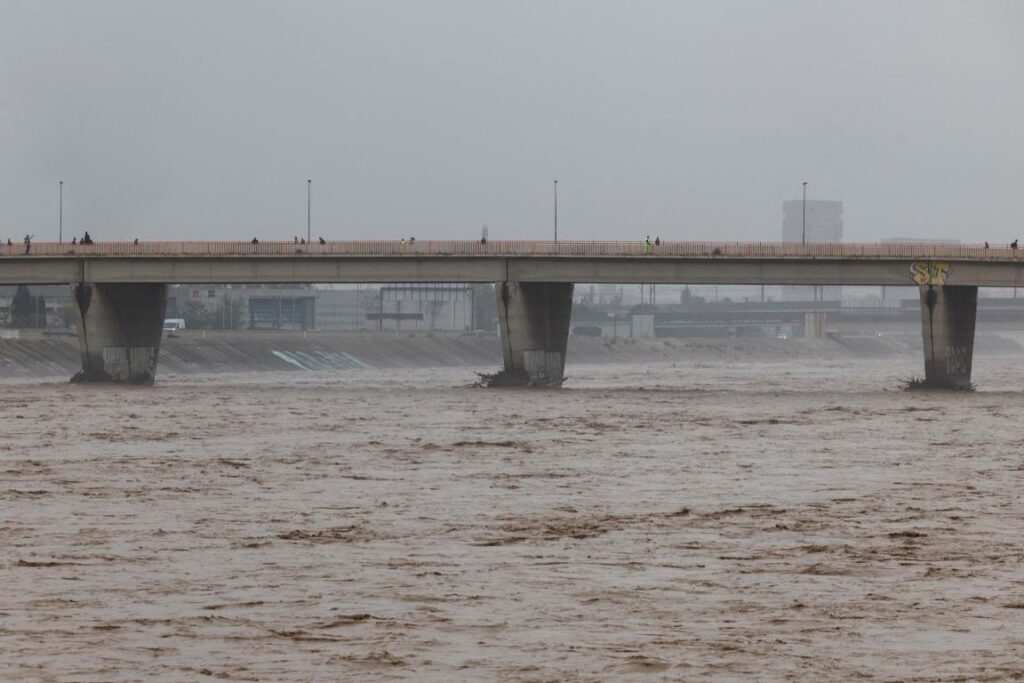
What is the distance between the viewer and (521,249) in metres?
107

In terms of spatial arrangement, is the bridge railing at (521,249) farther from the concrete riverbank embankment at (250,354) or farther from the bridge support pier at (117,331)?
the concrete riverbank embankment at (250,354)

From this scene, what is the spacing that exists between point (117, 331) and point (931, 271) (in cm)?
5357

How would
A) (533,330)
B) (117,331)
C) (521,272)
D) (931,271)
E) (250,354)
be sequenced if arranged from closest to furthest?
(931,271), (521,272), (533,330), (117,331), (250,354)

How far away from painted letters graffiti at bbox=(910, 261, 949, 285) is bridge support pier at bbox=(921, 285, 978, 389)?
1.68ft

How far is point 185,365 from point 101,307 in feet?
128

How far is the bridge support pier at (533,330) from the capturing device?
10700 cm

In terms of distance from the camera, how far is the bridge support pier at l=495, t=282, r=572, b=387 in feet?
351

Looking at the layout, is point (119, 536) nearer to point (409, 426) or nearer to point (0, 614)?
point (0, 614)

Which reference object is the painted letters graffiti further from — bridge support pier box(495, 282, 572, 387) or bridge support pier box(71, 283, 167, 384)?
bridge support pier box(71, 283, 167, 384)

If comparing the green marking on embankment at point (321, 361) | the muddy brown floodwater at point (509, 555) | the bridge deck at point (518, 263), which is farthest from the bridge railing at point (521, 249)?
the green marking on embankment at point (321, 361)

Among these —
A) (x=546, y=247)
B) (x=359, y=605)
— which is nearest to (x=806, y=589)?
(x=359, y=605)

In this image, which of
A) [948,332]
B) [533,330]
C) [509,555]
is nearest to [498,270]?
[533,330]

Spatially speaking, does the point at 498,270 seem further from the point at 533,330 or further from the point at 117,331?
the point at 117,331

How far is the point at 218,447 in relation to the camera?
195 ft
